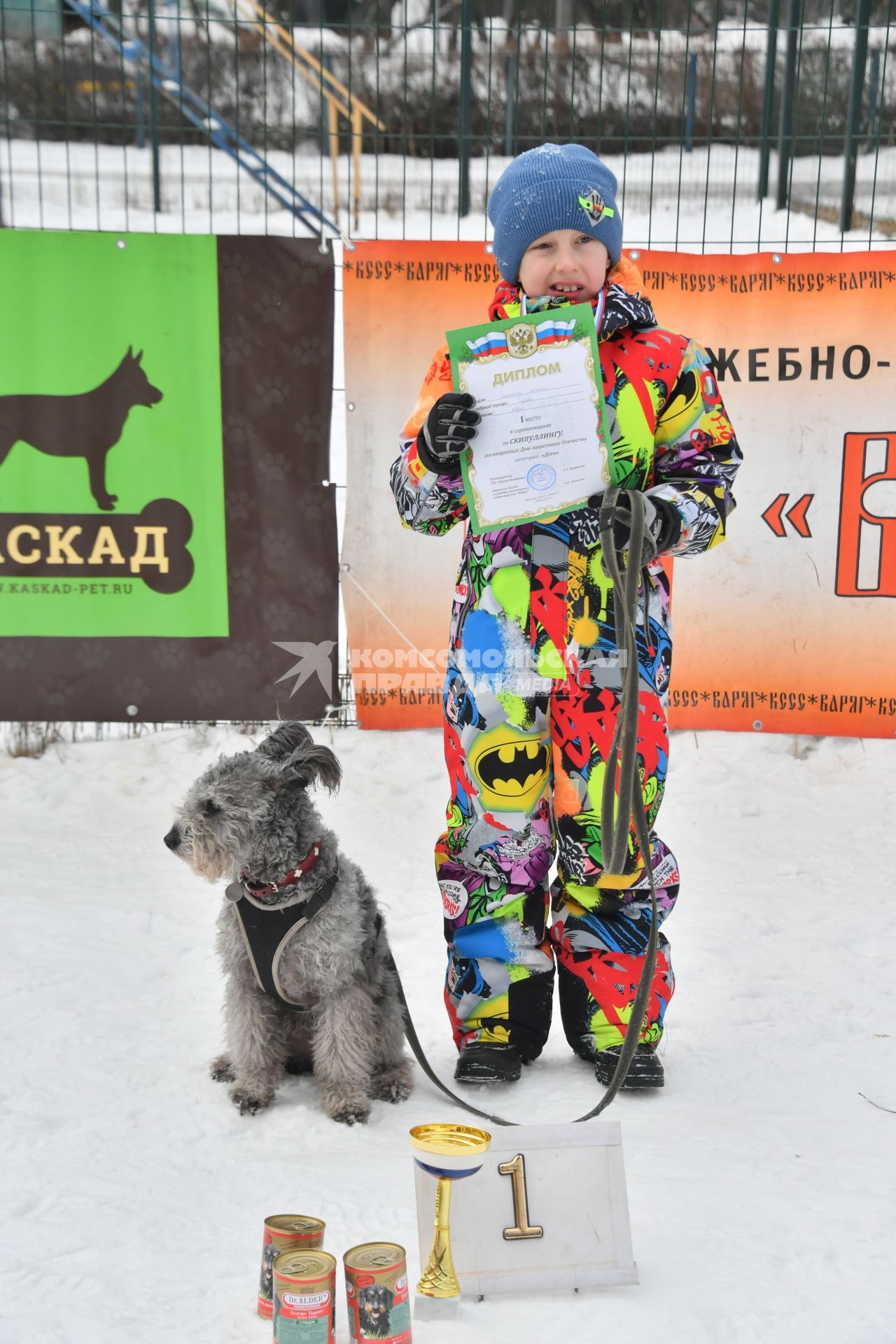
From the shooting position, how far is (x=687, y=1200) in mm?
2105

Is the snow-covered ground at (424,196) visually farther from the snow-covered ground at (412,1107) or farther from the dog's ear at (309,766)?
the dog's ear at (309,766)

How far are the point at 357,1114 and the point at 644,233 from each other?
6999 millimetres

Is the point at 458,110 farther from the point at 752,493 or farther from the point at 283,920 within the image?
the point at 283,920

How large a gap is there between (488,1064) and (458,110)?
501cm

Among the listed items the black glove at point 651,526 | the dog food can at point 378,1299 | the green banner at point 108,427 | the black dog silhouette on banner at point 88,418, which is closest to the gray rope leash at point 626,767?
the black glove at point 651,526

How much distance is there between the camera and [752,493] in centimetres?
487

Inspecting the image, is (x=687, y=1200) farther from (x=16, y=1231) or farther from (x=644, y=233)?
(x=644, y=233)

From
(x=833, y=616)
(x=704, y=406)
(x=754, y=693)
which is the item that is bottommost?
(x=754, y=693)

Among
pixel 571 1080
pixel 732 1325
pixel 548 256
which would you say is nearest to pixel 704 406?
pixel 548 256

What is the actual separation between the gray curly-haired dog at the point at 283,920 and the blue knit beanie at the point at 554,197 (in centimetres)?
123

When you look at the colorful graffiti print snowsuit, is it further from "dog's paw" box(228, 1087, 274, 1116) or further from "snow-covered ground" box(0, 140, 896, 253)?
"snow-covered ground" box(0, 140, 896, 253)

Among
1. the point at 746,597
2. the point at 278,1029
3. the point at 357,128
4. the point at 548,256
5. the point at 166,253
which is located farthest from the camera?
the point at 357,128

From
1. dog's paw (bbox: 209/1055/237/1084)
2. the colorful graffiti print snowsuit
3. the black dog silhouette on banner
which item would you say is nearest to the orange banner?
the black dog silhouette on banner

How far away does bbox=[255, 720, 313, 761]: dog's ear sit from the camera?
8.26ft
